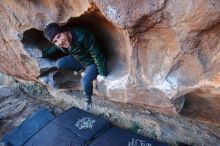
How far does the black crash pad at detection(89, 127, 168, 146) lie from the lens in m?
2.37

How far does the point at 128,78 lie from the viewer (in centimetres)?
205

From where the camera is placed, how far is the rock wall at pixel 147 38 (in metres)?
1.54

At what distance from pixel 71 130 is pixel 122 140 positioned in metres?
0.48

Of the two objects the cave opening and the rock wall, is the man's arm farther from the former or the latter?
the rock wall

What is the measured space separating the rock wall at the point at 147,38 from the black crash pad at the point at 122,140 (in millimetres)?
371

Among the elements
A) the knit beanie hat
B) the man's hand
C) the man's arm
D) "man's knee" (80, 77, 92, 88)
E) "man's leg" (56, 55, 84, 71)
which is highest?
the knit beanie hat

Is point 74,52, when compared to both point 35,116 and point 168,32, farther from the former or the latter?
point 35,116

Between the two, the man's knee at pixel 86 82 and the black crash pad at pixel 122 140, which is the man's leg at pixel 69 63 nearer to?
the man's knee at pixel 86 82

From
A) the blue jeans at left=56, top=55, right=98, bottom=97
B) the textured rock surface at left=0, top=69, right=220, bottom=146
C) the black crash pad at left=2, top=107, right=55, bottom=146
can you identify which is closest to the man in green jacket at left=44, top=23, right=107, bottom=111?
the blue jeans at left=56, top=55, right=98, bottom=97

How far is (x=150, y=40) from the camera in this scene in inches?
71.1

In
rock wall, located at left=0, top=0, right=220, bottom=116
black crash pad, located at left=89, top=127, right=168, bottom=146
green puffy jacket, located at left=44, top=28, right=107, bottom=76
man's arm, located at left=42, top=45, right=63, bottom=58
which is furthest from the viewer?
man's arm, located at left=42, top=45, right=63, bottom=58

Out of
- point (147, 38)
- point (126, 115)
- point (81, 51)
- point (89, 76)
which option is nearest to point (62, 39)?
point (81, 51)

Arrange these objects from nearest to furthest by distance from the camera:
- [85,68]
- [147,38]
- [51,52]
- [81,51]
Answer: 1. [147,38]
2. [81,51]
3. [85,68]
4. [51,52]

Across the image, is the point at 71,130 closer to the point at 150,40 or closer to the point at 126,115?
the point at 126,115
